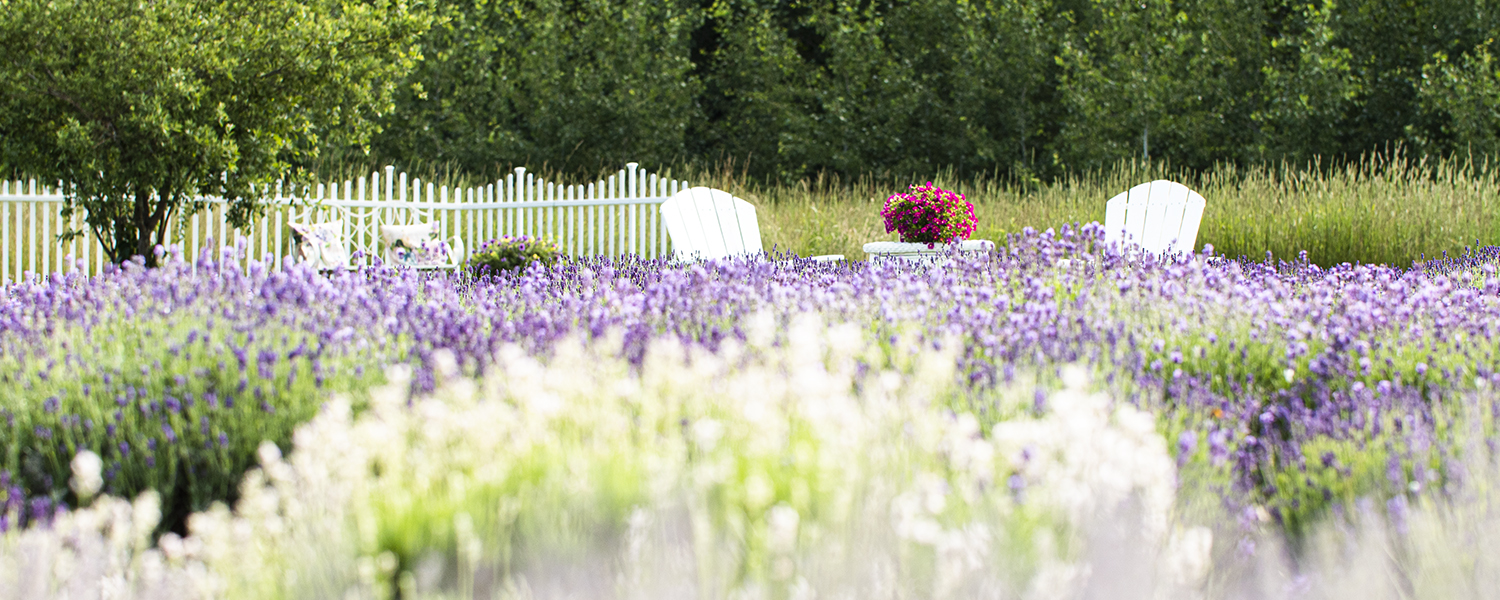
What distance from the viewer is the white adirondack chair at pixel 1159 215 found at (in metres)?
7.76

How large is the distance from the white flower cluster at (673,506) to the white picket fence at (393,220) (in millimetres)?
7066

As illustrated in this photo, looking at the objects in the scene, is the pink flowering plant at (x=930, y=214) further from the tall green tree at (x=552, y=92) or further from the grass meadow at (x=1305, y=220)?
the tall green tree at (x=552, y=92)

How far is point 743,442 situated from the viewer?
2125mm

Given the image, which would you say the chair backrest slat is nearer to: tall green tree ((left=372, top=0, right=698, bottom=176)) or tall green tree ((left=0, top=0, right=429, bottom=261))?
tall green tree ((left=0, top=0, right=429, bottom=261))

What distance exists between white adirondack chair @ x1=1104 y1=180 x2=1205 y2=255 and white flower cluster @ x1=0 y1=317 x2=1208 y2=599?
620cm

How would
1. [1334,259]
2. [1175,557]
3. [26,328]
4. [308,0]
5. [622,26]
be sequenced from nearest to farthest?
[1175,557] < [26,328] < [308,0] < [1334,259] < [622,26]

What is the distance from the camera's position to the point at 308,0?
724 centimetres

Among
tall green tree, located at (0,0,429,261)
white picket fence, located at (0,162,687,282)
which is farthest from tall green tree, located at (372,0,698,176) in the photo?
tall green tree, located at (0,0,429,261)

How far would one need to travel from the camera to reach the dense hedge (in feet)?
46.9

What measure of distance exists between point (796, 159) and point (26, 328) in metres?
15.0

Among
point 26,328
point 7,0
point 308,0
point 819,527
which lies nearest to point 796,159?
point 308,0

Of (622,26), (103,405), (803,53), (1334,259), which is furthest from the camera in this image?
(803,53)

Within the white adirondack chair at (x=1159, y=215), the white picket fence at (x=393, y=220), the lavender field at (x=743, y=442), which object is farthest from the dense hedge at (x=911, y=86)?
the lavender field at (x=743, y=442)

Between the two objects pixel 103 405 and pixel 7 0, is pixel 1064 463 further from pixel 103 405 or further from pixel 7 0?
pixel 7 0
